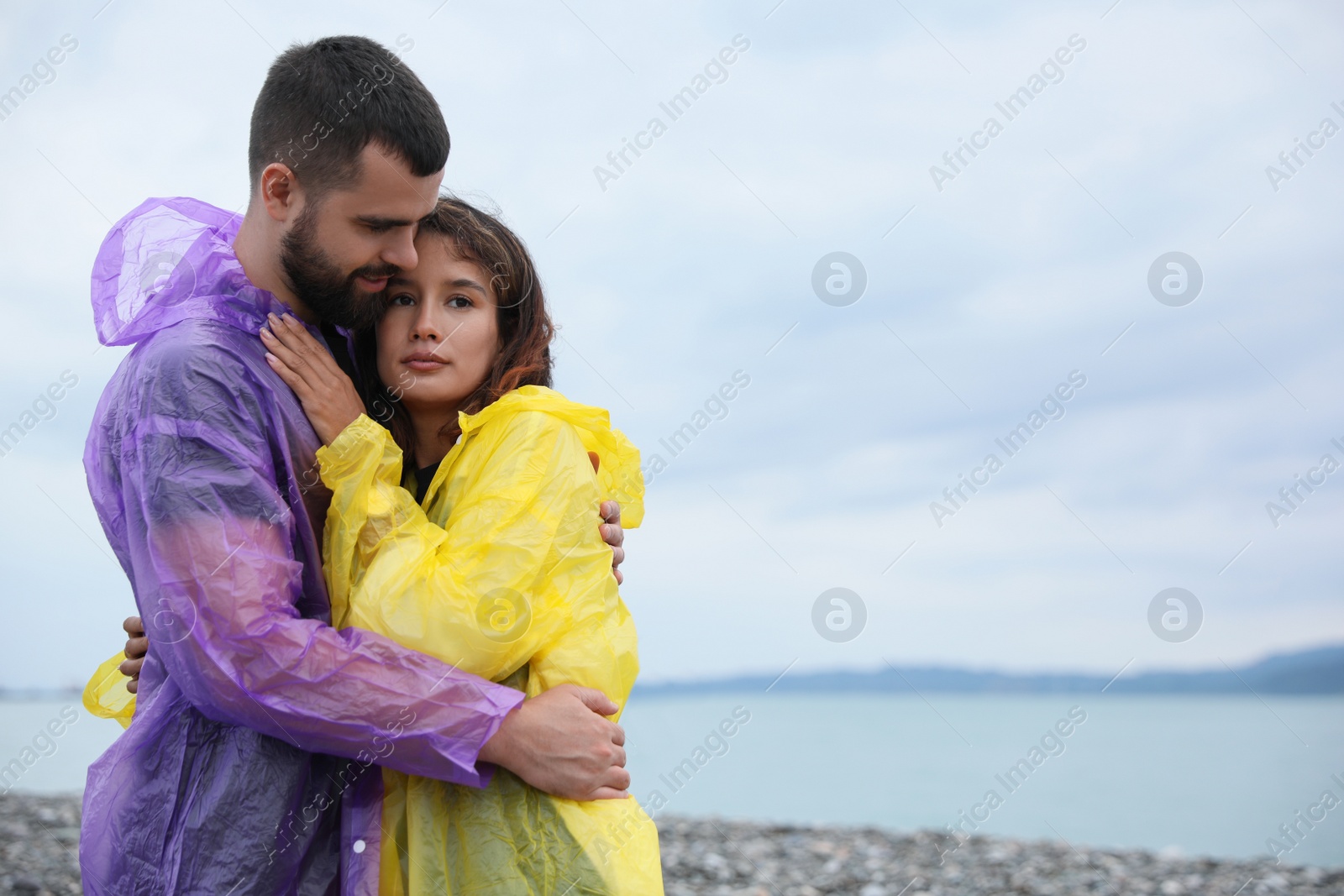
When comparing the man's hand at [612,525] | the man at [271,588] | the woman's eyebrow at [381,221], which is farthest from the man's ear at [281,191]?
the man's hand at [612,525]

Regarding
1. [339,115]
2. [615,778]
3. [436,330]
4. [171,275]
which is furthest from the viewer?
[436,330]

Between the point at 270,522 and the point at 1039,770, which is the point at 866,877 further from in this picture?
the point at 1039,770

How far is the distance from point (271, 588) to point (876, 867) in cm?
840

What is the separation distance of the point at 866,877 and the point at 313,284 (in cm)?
794

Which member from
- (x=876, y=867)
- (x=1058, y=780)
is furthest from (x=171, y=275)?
(x=1058, y=780)

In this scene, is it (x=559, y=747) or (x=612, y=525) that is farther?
(x=612, y=525)

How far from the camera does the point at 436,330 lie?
9.70ft

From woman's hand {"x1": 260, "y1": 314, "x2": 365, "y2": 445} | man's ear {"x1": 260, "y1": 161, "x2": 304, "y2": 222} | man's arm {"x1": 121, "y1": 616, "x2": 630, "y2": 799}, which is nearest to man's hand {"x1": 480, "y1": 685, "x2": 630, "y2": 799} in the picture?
man's arm {"x1": 121, "y1": 616, "x2": 630, "y2": 799}

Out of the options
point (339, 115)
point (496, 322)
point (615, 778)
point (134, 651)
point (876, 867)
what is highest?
point (339, 115)

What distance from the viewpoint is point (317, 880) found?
254cm

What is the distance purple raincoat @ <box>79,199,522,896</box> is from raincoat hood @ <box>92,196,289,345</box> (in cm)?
3

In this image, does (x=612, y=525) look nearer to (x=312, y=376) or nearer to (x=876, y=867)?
(x=312, y=376)

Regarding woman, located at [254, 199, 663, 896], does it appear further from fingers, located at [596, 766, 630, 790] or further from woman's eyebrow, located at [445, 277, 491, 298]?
woman's eyebrow, located at [445, 277, 491, 298]

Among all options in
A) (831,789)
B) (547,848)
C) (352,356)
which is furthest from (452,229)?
(831,789)
